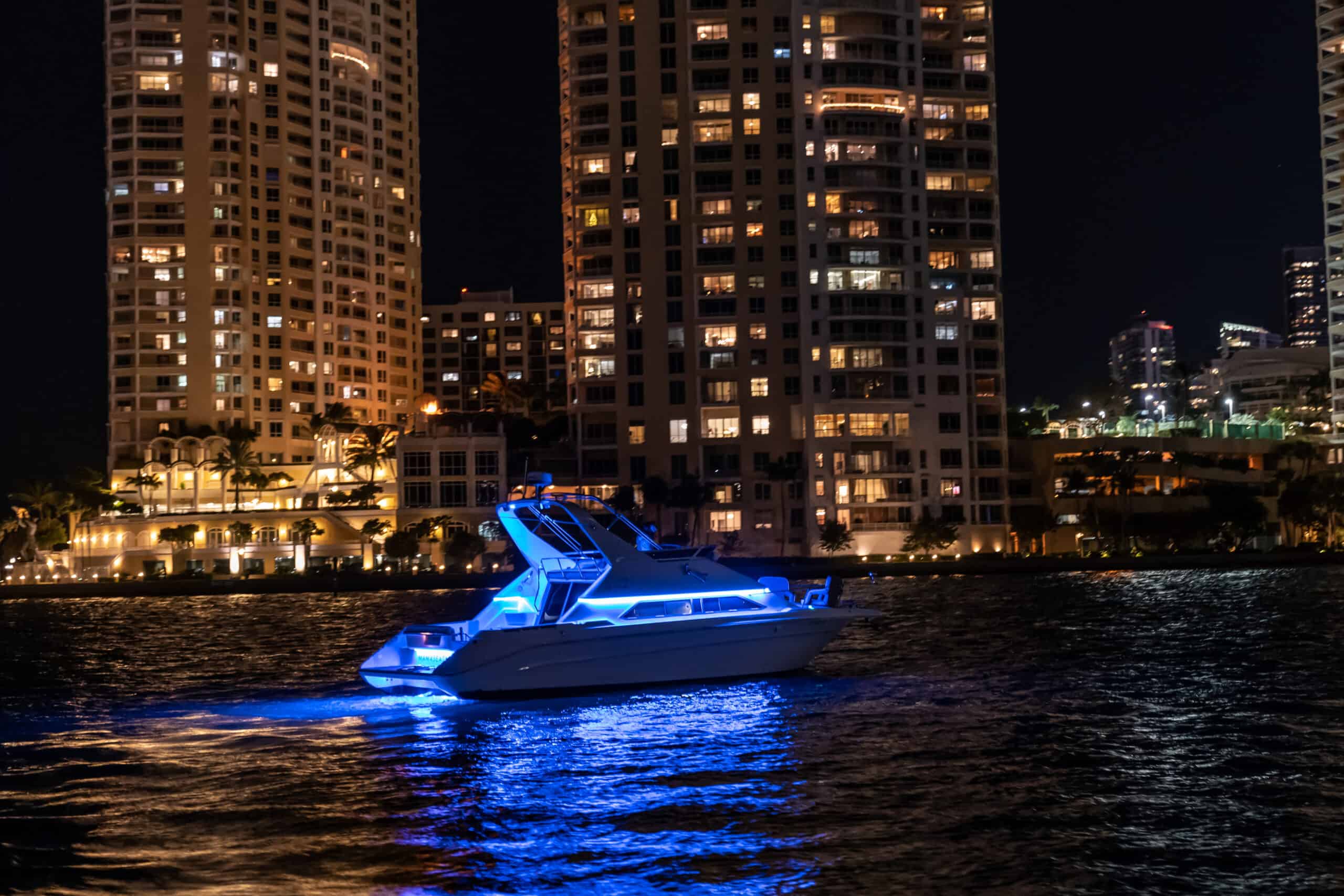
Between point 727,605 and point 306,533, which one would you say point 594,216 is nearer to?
point 306,533

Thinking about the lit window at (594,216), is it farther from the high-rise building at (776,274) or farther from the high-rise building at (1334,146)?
the high-rise building at (1334,146)

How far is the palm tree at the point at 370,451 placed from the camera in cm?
12950

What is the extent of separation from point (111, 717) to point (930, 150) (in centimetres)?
10509

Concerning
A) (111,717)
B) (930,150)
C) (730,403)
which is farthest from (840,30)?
(111,717)

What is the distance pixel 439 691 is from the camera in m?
32.0

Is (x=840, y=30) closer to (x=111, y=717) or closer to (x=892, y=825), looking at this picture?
(x=111, y=717)

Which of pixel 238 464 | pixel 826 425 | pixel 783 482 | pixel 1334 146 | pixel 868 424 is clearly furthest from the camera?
pixel 1334 146

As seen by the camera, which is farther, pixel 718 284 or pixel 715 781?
pixel 718 284

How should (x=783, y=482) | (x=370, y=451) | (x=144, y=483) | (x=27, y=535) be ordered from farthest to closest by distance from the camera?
(x=144, y=483)
(x=370, y=451)
(x=27, y=535)
(x=783, y=482)

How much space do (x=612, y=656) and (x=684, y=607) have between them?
2.63 meters

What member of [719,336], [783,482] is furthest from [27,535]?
[783,482]

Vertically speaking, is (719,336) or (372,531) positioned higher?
(719,336)

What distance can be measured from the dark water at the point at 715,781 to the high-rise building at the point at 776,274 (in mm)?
74699

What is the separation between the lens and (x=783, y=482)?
381 feet
